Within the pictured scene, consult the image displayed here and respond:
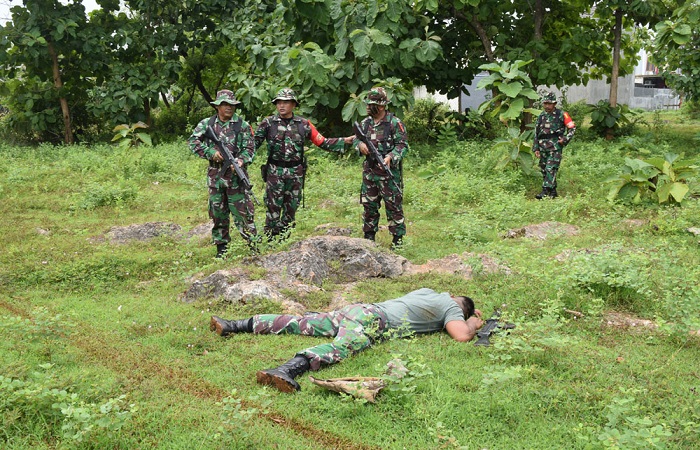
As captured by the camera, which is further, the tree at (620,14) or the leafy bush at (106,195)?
the tree at (620,14)

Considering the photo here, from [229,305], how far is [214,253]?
6.72 ft

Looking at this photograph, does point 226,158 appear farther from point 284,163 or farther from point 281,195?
point 281,195

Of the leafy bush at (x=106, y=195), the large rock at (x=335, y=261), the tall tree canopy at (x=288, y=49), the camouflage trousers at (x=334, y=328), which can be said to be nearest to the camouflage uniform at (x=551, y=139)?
the tall tree canopy at (x=288, y=49)

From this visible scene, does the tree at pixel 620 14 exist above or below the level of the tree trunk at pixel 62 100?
above

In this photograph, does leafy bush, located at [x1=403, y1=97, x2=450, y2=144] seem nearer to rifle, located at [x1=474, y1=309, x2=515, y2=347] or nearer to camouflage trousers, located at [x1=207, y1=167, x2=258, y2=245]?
camouflage trousers, located at [x1=207, y1=167, x2=258, y2=245]

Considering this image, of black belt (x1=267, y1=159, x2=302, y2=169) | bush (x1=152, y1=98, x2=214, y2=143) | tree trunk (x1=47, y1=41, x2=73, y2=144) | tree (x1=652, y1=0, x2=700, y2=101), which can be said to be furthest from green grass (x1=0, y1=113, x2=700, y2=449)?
bush (x1=152, y1=98, x2=214, y2=143)

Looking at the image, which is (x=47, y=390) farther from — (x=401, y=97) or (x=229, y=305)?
(x=401, y=97)

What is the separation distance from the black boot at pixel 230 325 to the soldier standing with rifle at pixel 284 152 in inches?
87.8

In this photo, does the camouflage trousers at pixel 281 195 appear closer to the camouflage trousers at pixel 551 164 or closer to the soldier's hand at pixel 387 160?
the soldier's hand at pixel 387 160

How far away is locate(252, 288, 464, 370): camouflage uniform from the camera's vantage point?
4.93m

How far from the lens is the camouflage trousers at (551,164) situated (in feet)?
35.3

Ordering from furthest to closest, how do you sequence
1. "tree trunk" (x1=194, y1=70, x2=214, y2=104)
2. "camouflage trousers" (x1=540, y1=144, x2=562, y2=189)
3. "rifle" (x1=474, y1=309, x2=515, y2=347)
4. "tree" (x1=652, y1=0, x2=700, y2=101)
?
"tree trunk" (x1=194, y1=70, x2=214, y2=104) < "tree" (x1=652, y1=0, x2=700, y2=101) < "camouflage trousers" (x1=540, y1=144, x2=562, y2=189) < "rifle" (x1=474, y1=309, x2=515, y2=347)

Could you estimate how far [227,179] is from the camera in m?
7.46

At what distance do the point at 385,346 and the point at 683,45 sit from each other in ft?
45.0
